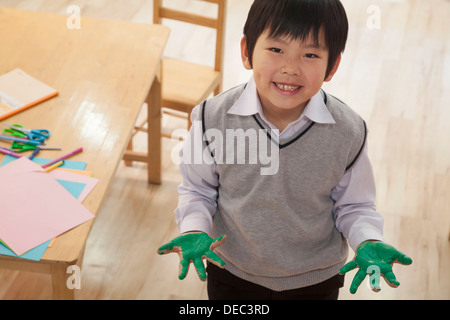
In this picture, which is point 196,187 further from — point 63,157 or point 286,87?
point 63,157

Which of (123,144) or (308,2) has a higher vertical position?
(308,2)

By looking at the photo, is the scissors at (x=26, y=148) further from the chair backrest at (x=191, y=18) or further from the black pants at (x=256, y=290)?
the chair backrest at (x=191, y=18)

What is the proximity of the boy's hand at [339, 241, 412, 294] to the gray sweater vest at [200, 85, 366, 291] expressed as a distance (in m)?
0.13

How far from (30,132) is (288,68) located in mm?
894

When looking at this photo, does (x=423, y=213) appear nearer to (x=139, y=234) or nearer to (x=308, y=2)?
(x=139, y=234)

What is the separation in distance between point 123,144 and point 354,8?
2756 mm

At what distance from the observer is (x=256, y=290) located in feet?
4.34

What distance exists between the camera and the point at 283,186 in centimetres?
117

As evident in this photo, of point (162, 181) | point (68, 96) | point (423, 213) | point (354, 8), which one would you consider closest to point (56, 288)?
point (68, 96)

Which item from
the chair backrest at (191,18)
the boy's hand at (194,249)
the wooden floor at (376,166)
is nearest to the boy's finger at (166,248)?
the boy's hand at (194,249)

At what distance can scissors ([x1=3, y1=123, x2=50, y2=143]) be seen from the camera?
165 cm

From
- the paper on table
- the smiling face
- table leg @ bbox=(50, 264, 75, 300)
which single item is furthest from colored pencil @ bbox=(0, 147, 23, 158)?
the smiling face

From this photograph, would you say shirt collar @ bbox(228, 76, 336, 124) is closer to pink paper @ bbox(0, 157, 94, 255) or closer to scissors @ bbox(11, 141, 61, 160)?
pink paper @ bbox(0, 157, 94, 255)

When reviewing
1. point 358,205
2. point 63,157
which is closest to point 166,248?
point 358,205
